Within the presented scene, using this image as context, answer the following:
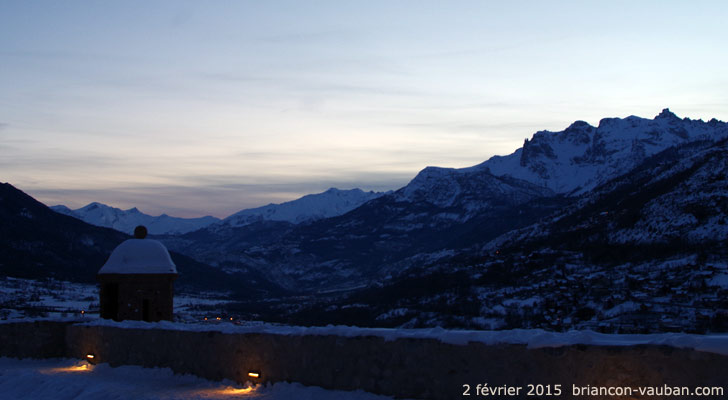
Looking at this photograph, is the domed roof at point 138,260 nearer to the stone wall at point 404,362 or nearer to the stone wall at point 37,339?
the stone wall at point 37,339

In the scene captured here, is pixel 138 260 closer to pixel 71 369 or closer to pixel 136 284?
pixel 136 284

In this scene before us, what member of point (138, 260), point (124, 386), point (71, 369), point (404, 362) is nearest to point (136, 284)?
point (138, 260)

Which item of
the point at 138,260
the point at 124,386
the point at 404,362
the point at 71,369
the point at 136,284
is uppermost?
the point at 138,260

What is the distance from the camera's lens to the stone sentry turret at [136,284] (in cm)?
3056

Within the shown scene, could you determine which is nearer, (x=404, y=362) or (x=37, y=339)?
(x=404, y=362)

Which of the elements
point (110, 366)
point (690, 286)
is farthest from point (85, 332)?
point (690, 286)

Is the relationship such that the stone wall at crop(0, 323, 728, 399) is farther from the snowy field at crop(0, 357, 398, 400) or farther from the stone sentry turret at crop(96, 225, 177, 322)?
the stone sentry turret at crop(96, 225, 177, 322)

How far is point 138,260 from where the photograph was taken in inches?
1219

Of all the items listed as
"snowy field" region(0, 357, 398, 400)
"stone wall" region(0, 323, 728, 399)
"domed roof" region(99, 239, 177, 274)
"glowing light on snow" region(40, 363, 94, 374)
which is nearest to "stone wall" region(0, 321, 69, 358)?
"snowy field" region(0, 357, 398, 400)

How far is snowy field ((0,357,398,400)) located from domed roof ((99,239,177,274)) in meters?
6.83

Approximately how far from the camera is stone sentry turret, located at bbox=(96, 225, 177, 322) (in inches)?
1203

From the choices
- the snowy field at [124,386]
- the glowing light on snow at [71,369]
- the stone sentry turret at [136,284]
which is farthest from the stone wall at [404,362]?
the stone sentry turret at [136,284]

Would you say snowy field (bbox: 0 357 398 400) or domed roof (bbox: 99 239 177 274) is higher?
domed roof (bbox: 99 239 177 274)

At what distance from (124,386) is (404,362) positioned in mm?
8485
